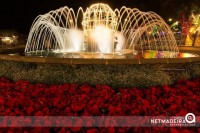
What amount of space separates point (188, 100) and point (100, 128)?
2411 mm

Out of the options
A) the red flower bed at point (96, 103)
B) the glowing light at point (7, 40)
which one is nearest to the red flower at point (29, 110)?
the red flower bed at point (96, 103)

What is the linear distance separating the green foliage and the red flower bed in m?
0.76

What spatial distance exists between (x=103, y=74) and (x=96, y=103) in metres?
2.51

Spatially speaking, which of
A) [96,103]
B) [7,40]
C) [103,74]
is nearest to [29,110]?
[96,103]

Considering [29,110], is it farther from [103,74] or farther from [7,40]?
[7,40]

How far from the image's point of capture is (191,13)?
39125 mm

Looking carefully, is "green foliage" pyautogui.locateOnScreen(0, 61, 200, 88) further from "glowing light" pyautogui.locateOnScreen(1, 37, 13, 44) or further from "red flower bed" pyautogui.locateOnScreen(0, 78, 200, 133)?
"glowing light" pyautogui.locateOnScreen(1, 37, 13, 44)

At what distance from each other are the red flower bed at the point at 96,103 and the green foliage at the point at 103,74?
0.76 meters

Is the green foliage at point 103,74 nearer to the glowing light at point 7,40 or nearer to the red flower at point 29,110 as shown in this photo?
the red flower at point 29,110

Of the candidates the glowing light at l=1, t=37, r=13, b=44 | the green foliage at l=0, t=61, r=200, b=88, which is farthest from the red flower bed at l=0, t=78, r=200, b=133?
the glowing light at l=1, t=37, r=13, b=44

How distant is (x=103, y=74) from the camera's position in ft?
28.1

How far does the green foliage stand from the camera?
330 inches

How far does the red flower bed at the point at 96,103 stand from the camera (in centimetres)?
546

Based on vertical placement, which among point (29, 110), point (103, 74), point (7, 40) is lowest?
point (29, 110)
